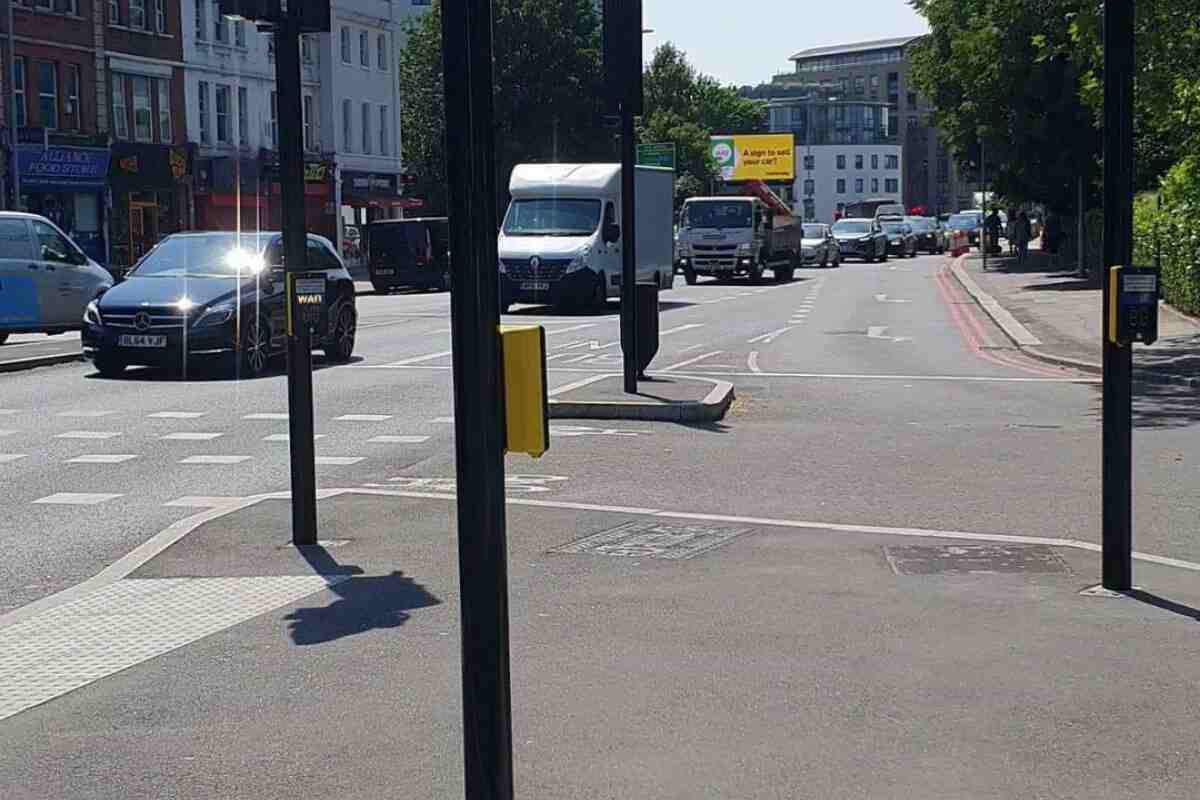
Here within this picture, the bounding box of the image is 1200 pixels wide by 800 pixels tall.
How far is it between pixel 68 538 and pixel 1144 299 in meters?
5.79

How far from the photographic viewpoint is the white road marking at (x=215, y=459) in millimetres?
12820

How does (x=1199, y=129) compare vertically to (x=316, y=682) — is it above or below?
above

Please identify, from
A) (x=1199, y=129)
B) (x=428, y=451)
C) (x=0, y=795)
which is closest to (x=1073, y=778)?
(x=0, y=795)

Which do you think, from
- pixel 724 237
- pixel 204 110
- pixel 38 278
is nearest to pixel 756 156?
pixel 204 110

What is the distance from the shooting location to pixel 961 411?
1619 centimetres

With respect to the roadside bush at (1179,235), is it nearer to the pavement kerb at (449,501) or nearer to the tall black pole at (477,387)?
the pavement kerb at (449,501)

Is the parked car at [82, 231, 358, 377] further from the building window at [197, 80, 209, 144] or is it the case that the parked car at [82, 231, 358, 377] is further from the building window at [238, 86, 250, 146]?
the building window at [238, 86, 250, 146]

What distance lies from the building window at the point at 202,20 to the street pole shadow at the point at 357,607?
1946 inches

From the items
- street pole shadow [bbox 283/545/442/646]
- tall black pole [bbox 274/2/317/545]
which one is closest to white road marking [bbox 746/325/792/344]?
tall black pole [bbox 274/2/317/545]

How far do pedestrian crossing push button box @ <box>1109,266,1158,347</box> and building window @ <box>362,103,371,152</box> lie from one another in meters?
61.4

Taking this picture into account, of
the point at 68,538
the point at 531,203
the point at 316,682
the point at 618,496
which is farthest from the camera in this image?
the point at 531,203

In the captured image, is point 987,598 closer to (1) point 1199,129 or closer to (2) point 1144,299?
(2) point 1144,299

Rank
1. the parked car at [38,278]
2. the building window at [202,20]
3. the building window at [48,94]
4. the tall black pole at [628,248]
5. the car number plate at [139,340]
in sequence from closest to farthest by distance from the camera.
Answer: the tall black pole at [628,248]
the car number plate at [139,340]
the parked car at [38,278]
the building window at [48,94]
the building window at [202,20]

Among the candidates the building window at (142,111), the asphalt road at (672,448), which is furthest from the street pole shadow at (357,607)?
the building window at (142,111)
